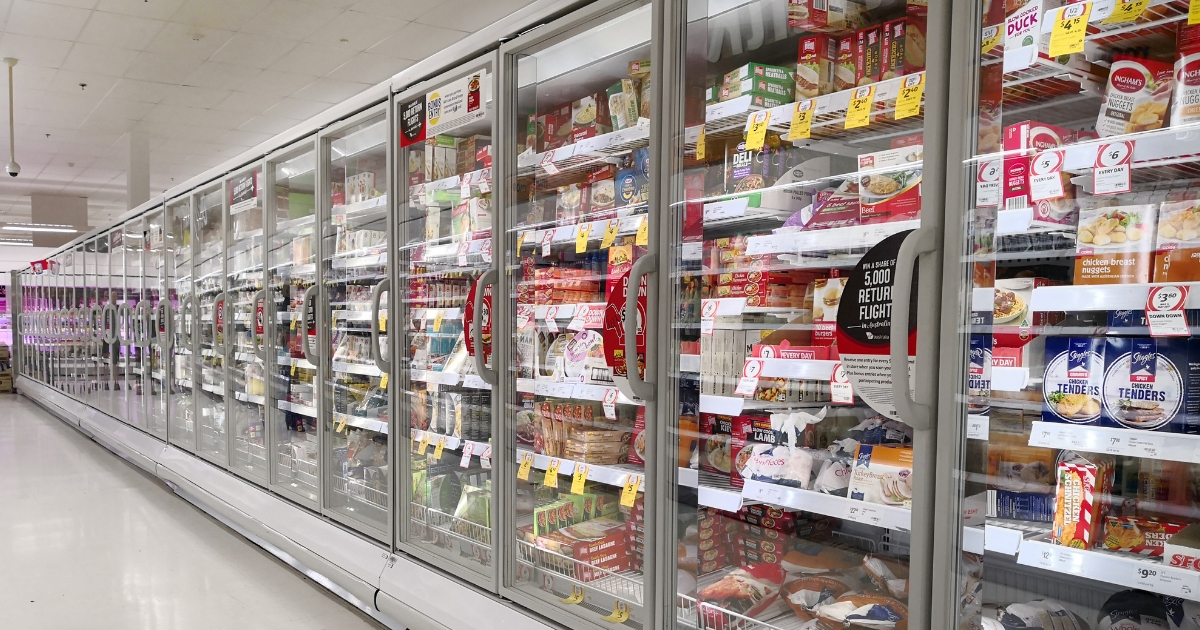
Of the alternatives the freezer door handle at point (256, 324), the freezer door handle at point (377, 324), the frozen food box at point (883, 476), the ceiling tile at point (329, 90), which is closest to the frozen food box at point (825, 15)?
the frozen food box at point (883, 476)

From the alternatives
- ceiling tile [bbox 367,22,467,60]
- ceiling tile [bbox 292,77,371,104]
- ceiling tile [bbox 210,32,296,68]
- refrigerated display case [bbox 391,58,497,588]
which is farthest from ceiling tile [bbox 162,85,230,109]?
refrigerated display case [bbox 391,58,497,588]

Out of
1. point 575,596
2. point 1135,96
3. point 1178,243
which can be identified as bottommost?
point 575,596

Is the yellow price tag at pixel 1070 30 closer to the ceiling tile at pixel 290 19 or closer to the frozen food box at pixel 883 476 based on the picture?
the frozen food box at pixel 883 476

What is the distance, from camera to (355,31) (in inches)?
239

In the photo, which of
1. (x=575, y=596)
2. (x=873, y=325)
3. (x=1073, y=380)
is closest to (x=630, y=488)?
(x=575, y=596)

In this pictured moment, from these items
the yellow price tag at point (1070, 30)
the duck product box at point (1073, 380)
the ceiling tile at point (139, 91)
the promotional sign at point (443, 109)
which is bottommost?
the duck product box at point (1073, 380)

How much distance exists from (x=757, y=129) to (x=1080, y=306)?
2.87 ft

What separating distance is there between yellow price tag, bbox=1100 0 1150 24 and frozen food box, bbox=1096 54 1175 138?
0.11m

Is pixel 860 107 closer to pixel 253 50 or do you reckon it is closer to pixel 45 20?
pixel 253 50

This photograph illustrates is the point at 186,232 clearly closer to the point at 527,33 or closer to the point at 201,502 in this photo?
the point at 201,502

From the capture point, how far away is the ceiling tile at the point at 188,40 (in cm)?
595

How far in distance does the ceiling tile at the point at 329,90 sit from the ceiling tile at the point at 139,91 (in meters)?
1.22

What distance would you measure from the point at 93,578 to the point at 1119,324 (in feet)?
14.6

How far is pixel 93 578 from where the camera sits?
12.7 ft
